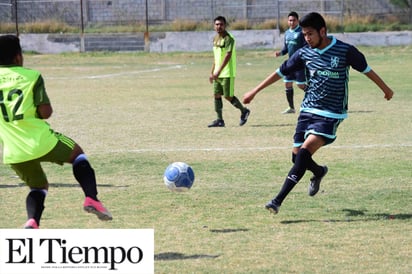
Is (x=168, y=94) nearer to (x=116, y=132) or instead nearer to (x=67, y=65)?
(x=116, y=132)

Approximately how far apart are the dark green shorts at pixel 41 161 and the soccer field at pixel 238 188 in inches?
39.7

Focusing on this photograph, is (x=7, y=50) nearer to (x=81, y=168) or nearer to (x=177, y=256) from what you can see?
(x=81, y=168)

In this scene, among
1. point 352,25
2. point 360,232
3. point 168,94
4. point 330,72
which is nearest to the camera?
point 360,232

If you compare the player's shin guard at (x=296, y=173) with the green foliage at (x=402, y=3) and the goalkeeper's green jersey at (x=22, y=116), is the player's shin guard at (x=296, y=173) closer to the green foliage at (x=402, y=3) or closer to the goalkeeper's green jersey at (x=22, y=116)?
the goalkeeper's green jersey at (x=22, y=116)

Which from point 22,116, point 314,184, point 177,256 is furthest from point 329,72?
point 22,116

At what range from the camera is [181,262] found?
6.66 m

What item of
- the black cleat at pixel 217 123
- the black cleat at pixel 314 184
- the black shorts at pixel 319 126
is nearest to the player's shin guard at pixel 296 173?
the black shorts at pixel 319 126

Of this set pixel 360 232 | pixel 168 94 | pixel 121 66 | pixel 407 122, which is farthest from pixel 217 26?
pixel 121 66

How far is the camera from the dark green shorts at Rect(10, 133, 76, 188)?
6.89m

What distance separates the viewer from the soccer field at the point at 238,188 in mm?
6938

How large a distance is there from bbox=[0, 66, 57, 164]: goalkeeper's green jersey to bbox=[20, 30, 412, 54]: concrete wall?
3361 centimetres

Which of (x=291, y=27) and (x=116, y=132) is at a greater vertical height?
(x=291, y=27)

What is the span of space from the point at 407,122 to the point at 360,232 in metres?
8.37

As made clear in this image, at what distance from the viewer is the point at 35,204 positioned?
691 centimetres
